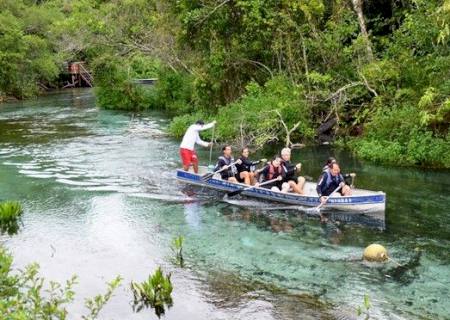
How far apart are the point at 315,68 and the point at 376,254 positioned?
1378cm

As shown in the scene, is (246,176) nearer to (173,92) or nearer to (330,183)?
(330,183)

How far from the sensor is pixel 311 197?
14383mm

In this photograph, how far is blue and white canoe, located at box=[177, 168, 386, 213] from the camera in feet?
45.4

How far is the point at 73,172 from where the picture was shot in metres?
19.5

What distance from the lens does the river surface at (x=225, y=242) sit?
9609mm

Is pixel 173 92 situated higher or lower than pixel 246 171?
higher

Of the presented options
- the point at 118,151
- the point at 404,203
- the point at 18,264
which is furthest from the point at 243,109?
the point at 18,264

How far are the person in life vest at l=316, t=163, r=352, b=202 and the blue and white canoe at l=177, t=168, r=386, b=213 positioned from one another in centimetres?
20

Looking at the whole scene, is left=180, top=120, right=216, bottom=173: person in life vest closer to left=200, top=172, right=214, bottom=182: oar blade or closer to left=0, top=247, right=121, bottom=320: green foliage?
left=200, top=172, right=214, bottom=182: oar blade

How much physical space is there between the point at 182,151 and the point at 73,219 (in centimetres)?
448

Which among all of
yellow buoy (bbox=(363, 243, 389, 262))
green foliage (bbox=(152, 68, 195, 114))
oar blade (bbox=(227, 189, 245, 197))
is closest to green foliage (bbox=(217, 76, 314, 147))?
oar blade (bbox=(227, 189, 245, 197))

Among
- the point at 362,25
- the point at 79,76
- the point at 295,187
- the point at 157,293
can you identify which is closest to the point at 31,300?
the point at 157,293

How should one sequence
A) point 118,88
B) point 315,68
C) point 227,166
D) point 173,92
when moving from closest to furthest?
point 227,166, point 315,68, point 173,92, point 118,88

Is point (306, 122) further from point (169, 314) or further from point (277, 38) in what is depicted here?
point (169, 314)
